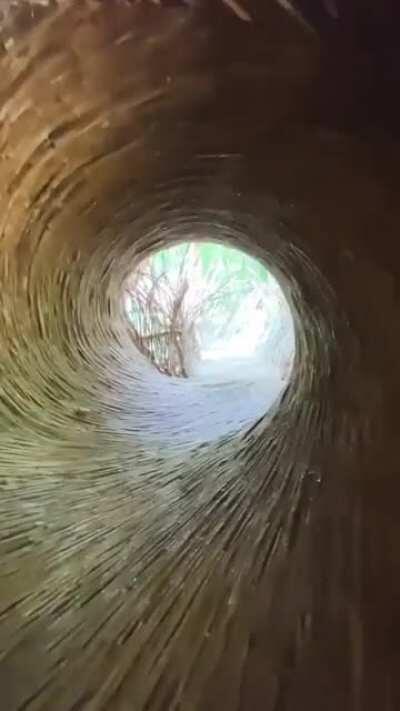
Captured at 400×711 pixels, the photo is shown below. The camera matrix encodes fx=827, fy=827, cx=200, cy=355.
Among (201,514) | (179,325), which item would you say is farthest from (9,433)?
(179,325)

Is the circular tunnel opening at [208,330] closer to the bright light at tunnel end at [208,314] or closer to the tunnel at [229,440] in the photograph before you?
the bright light at tunnel end at [208,314]

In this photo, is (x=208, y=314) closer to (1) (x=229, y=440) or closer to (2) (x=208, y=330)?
(2) (x=208, y=330)

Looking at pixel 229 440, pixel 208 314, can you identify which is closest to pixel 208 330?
pixel 208 314

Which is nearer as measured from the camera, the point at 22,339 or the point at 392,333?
the point at 392,333

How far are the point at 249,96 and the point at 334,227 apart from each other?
0.47 ft

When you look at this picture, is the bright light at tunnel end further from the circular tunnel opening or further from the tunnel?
the tunnel

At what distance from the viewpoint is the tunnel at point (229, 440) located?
57 centimetres

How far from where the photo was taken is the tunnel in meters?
0.57

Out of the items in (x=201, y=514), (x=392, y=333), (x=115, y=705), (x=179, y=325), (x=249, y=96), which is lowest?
(x=115, y=705)

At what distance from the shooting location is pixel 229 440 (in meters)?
0.96

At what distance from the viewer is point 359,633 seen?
1.96 ft

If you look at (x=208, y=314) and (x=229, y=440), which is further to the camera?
(x=208, y=314)

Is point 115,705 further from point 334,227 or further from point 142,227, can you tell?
point 142,227

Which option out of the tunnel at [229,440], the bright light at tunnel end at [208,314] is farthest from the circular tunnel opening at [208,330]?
the tunnel at [229,440]
